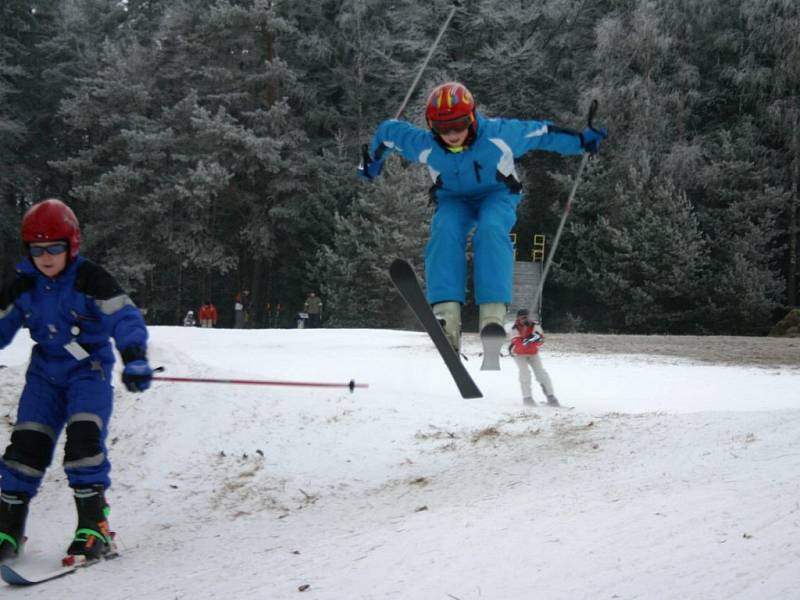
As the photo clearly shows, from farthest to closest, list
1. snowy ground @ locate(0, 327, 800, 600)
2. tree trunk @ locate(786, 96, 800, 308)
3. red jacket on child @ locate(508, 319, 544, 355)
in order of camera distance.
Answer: tree trunk @ locate(786, 96, 800, 308)
red jacket on child @ locate(508, 319, 544, 355)
snowy ground @ locate(0, 327, 800, 600)

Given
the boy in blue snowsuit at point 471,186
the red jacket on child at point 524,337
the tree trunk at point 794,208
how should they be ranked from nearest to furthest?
the boy in blue snowsuit at point 471,186 < the red jacket on child at point 524,337 < the tree trunk at point 794,208

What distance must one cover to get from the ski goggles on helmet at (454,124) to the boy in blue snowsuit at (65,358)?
2096 mm

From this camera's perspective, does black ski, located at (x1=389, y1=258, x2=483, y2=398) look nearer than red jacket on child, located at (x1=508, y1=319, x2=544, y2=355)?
Yes

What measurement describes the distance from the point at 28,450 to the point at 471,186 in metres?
3.07

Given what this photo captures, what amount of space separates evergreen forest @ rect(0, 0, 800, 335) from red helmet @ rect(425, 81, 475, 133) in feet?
26.0

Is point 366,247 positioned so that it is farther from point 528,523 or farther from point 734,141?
point 528,523

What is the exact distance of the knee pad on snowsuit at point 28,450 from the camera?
4.67 m

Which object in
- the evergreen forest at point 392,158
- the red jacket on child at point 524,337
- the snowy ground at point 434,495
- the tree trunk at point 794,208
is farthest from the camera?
the tree trunk at point 794,208

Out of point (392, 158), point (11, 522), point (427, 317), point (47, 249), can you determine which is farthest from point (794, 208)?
point (11, 522)

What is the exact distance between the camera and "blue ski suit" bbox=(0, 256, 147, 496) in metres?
4.65

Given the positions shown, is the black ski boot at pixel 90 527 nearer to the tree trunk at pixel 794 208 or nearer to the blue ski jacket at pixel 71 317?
the blue ski jacket at pixel 71 317

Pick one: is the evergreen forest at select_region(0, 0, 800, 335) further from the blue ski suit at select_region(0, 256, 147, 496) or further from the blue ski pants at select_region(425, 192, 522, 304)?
the blue ski suit at select_region(0, 256, 147, 496)

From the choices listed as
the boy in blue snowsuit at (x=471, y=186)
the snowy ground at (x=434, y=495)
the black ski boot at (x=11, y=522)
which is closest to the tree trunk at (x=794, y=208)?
the snowy ground at (x=434, y=495)

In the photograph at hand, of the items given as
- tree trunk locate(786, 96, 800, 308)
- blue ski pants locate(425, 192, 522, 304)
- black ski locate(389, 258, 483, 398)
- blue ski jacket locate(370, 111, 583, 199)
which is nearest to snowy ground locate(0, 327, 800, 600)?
black ski locate(389, 258, 483, 398)
